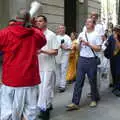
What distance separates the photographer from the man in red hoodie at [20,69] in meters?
6.01

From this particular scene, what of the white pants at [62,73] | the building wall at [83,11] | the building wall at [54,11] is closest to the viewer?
the white pants at [62,73]

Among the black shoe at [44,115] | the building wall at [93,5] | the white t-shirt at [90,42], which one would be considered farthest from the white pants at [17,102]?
the building wall at [93,5]

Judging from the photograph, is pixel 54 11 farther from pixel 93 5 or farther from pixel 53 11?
pixel 93 5

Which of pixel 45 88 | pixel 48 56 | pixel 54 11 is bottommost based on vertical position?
pixel 45 88

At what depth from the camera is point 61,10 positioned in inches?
800

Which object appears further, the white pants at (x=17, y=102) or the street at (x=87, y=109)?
the street at (x=87, y=109)

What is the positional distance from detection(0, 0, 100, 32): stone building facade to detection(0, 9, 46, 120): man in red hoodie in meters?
8.04

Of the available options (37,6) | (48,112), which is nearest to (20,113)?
(37,6)

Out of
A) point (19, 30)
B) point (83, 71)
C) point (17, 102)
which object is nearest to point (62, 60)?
point (83, 71)

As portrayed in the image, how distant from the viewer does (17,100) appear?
20.1ft

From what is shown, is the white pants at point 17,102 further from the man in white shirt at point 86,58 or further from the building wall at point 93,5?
the building wall at point 93,5

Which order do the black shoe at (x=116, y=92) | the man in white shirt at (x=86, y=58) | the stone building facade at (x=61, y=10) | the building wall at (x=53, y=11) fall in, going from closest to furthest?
the man in white shirt at (x=86, y=58) → the black shoe at (x=116, y=92) → the stone building facade at (x=61, y=10) → the building wall at (x=53, y=11)

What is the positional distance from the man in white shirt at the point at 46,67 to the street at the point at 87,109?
15.4 inches

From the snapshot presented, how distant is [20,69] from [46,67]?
2.24m
